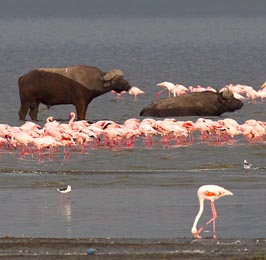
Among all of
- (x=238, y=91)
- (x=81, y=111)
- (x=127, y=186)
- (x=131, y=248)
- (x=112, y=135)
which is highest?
(x=238, y=91)

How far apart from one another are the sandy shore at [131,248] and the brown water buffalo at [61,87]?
65.1 ft

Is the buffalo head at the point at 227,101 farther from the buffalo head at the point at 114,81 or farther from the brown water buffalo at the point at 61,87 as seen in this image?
the brown water buffalo at the point at 61,87

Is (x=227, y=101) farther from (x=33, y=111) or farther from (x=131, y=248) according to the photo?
(x=131, y=248)

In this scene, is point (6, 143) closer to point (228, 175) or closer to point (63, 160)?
point (63, 160)

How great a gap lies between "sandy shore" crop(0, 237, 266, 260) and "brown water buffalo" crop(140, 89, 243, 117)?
67.1ft

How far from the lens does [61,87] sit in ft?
118

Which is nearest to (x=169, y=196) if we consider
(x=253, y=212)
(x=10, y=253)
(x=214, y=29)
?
(x=253, y=212)

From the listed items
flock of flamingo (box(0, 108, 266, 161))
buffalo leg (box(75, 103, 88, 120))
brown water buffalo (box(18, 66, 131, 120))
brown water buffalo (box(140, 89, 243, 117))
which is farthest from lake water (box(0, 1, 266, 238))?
buffalo leg (box(75, 103, 88, 120))

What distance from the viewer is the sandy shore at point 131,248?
580 inches

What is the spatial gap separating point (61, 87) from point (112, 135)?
7.85 m

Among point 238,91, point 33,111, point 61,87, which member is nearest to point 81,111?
point 61,87

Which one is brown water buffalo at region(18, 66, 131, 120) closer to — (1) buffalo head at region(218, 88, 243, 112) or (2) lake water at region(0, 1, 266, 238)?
(2) lake water at region(0, 1, 266, 238)

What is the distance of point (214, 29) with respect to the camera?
16100cm

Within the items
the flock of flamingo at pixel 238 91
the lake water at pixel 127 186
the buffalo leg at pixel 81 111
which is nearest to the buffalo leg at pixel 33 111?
the lake water at pixel 127 186
